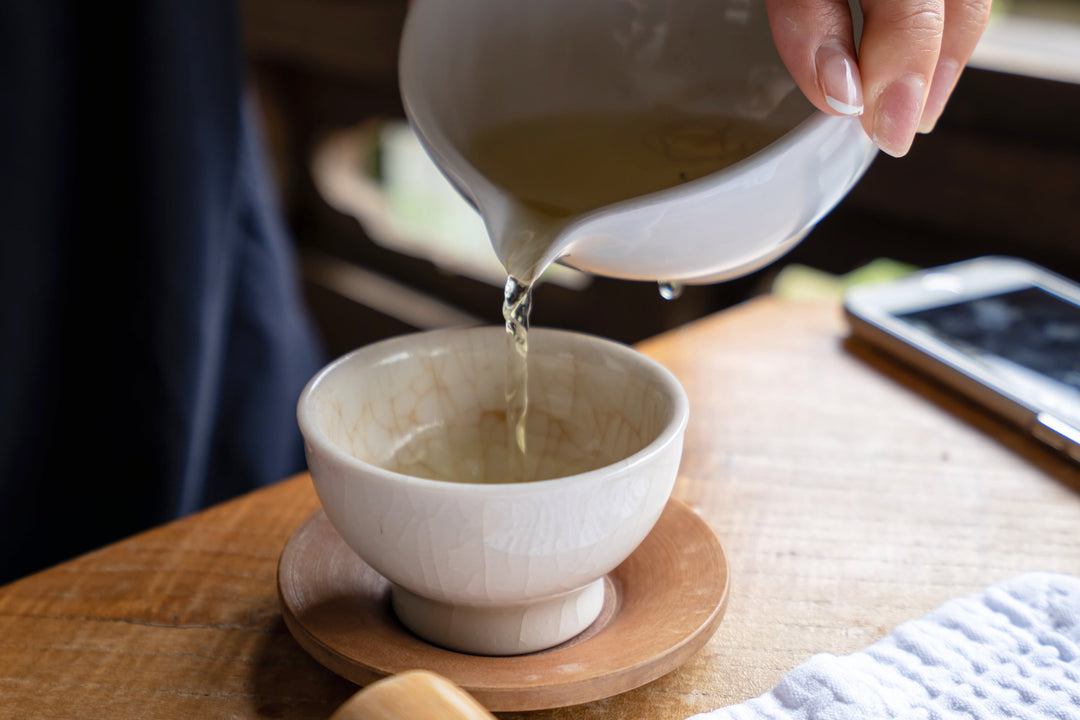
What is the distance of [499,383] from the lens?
483 mm

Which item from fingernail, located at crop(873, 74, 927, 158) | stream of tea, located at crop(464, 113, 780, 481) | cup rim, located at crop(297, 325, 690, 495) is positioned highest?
fingernail, located at crop(873, 74, 927, 158)

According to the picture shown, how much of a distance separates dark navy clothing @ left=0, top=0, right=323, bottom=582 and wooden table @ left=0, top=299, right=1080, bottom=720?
0.34 meters

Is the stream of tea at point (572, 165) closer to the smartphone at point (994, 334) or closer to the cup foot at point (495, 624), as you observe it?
the cup foot at point (495, 624)

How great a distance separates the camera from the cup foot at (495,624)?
14.9 inches

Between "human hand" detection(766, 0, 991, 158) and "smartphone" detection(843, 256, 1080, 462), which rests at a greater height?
"human hand" detection(766, 0, 991, 158)

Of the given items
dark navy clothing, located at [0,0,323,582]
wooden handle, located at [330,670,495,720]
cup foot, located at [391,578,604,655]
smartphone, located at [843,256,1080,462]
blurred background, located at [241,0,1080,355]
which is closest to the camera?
wooden handle, located at [330,670,495,720]

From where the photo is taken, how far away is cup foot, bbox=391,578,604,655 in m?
0.38

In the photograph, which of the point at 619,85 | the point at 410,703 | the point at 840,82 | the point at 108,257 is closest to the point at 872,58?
the point at 840,82

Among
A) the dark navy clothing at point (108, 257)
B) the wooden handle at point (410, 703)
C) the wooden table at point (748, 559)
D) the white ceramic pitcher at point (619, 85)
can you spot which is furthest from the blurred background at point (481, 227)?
the wooden handle at point (410, 703)

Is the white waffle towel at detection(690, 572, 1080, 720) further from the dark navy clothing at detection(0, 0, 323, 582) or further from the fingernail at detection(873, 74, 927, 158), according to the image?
the dark navy clothing at detection(0, 0, 323, 582)

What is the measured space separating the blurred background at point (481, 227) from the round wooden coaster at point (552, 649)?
0.70 metres

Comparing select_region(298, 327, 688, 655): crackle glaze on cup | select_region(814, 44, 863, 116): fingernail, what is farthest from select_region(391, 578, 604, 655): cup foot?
select_region(814, 44, 863, 116): fingernail

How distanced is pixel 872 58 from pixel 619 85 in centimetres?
19

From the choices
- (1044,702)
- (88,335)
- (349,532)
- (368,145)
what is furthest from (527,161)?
(368,145)
